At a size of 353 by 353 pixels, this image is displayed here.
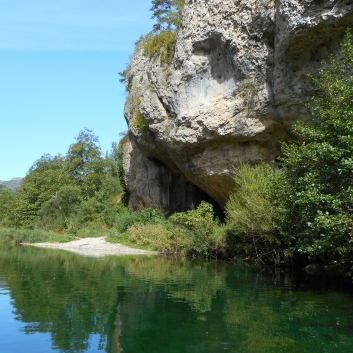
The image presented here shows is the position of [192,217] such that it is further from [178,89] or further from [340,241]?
[340,241]

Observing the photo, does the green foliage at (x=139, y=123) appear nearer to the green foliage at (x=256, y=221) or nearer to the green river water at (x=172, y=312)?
the green foliage at (x=256, y=221)

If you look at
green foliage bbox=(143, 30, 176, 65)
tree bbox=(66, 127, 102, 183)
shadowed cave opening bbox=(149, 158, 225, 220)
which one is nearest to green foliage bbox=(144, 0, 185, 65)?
green foliage bbox=(143, 30, 176, 65)

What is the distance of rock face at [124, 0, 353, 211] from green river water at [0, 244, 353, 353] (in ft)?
25.0

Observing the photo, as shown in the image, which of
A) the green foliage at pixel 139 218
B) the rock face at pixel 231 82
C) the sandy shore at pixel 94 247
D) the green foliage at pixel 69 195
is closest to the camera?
the rock face at pixel 231 82

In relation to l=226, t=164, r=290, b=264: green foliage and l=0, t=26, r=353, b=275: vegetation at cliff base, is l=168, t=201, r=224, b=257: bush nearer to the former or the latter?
l=0, t=26, r=353, b=275: vegetation at cliff base

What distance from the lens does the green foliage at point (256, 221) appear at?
18578 mm

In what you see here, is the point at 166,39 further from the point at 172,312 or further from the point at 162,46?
the point at 172,312

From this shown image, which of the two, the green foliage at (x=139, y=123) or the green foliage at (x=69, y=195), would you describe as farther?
the green foliage at (x=69, y=195)

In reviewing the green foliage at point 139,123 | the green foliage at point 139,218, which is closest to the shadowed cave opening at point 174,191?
the green foliage at point 139,218

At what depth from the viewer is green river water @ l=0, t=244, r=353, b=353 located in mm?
8516

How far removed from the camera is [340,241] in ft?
40.6

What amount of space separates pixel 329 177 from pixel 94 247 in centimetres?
2209

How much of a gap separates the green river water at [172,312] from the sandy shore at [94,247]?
9.53m

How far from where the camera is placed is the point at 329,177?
12.2m
